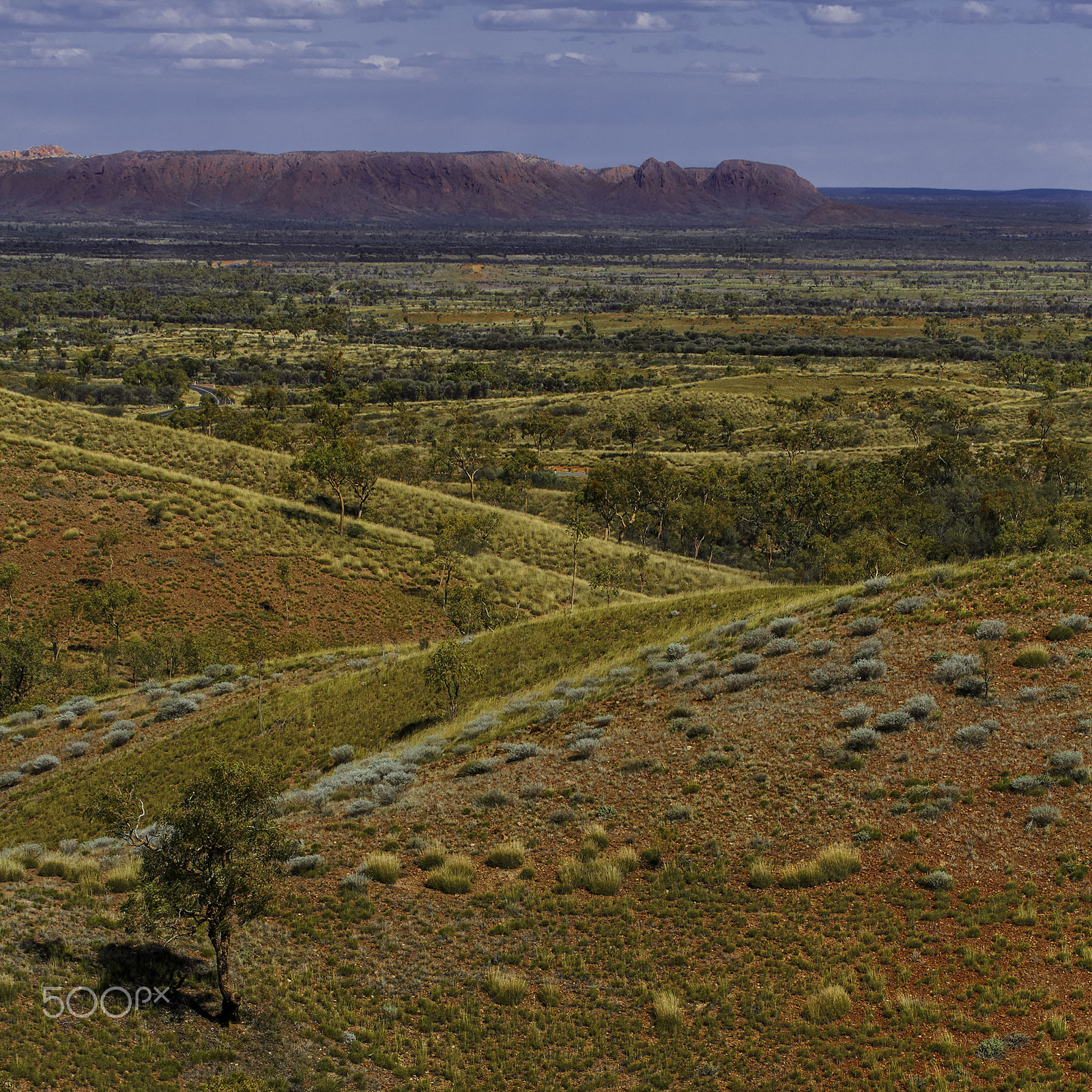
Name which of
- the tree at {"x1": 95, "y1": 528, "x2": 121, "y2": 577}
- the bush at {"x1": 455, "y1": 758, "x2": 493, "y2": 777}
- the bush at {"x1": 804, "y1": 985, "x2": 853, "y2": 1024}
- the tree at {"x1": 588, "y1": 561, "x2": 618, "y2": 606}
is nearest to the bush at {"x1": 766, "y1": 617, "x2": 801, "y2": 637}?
the bush at {"x1": 455, "y1": 758, "x2": 493, "y2": 777}

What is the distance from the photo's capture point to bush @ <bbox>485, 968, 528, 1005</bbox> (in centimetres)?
1291

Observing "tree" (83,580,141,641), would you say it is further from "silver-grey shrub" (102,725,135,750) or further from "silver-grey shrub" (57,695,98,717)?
"silver-grey shrub" (102,725,135,750)

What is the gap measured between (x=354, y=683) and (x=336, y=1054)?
1544 cm

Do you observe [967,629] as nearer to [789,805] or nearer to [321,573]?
[789,805]

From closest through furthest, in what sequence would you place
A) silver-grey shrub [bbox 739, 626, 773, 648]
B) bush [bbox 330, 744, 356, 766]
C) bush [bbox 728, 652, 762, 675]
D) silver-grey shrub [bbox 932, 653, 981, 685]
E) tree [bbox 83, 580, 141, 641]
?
silver-grey shrub [bbox 932, 653, 981, 685] < bush [bbox 728, 652, 762, 675] < bush [bbox 330, 744, 356, 766] < silver-grey shrub [bbox 739, 626, 773, 648] < tree [bbox 83, 580, 141, 641]

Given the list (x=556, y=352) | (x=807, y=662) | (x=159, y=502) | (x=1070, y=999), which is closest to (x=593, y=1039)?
(x=1070, y=999)

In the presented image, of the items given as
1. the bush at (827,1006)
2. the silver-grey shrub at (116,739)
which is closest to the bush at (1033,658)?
the bush at (827,1006)

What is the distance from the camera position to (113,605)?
36062 mm

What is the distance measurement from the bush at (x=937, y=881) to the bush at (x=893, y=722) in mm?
3864

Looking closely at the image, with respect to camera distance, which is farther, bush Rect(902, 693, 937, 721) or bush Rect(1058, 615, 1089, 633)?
bush Rect(1058, 615, 1089, 633)

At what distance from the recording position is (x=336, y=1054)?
12.0m

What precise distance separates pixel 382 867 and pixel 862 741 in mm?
8342

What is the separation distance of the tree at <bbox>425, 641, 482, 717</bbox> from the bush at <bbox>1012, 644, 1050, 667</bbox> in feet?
39.9

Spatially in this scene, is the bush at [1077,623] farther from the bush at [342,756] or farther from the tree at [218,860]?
the tree at [218,860]
